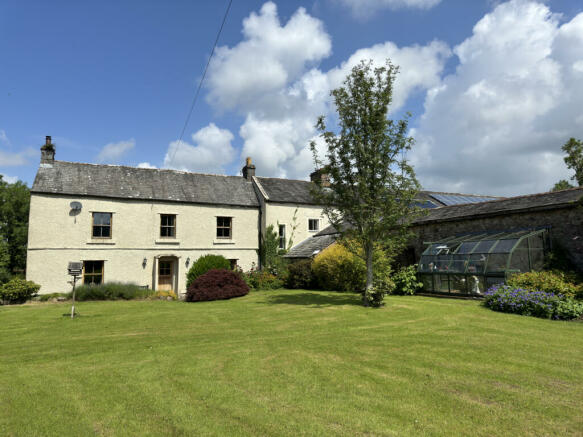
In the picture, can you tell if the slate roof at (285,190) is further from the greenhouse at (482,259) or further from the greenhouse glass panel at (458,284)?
the greenhouse glass panel at (458,284)

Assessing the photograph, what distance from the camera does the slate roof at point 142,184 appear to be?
72.1 feet

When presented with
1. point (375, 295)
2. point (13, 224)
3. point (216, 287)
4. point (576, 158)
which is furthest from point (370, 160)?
point (13, 224)

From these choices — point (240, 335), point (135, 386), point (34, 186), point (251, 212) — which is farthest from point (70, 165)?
point (135, 386)

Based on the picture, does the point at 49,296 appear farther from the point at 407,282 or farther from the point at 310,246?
the point at 407,282

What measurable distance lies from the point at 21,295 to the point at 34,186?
6313 millimetres

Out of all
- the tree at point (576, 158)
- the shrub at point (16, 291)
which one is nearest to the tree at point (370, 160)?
the shrub at point (16, 291)

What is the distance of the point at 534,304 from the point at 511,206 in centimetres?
667

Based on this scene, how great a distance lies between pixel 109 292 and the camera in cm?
1978

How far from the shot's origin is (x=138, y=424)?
4.45 m

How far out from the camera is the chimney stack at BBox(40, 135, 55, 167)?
74.0 feet

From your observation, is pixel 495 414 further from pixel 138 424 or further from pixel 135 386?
pixel 135 386

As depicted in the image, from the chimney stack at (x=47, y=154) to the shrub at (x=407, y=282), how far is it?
22.0m

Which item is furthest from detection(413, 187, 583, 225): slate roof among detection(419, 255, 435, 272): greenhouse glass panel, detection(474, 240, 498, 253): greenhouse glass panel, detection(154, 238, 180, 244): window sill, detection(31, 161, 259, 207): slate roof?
detection(154, 238, 180, 244): window sill

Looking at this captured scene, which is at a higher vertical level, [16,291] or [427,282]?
[427,282]
